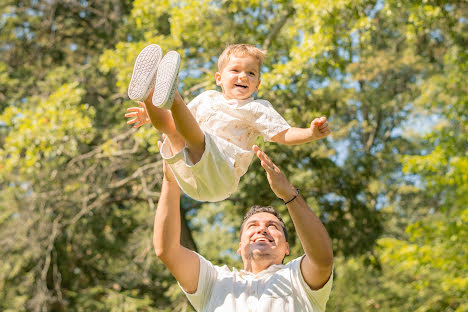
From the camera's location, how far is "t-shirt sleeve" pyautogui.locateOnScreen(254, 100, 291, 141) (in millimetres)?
2963

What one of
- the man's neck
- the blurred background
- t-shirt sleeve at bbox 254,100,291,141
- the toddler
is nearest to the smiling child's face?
the toddler

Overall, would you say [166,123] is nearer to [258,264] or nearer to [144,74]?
[144,74]

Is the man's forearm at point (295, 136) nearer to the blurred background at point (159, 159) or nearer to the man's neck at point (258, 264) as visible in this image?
the man's neck at point (258, 264)

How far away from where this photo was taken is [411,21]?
28.7 ft

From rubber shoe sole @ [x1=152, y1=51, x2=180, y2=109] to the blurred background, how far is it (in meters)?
5.22

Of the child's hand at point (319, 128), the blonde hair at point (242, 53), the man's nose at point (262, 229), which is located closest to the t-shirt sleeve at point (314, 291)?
the man's nose at point (262, 229)

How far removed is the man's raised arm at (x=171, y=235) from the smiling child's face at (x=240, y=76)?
1.73 ft

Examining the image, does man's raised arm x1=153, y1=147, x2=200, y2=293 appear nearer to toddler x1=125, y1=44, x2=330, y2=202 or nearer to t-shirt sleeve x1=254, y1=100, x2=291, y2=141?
toddler x1=125, y1=44, x2=330, y2=202

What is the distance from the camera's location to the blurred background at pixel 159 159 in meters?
8.59

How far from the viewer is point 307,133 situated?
9.17 ft

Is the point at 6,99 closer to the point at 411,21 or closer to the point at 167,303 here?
the point at 167,303

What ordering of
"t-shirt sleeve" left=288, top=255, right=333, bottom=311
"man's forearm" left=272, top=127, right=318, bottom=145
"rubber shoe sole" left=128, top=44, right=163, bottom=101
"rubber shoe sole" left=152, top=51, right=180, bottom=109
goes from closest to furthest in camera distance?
1. "rubber shoe sole" left=152, top=51, right=180, bottom=109
2. "rubber shoe sole" left=128, top=44, right=163, bottom=101
3. "man's forearm" left=272, top=127, right=318, bottom=145
4. "t-shirt sleeve" left=288, top=255, right=333, bottom=311

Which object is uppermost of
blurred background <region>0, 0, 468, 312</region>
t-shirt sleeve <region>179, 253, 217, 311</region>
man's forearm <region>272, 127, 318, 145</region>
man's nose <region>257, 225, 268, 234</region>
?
man's forearm <region>272, 127, 318, 145</region>

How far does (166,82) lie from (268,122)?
70cm
